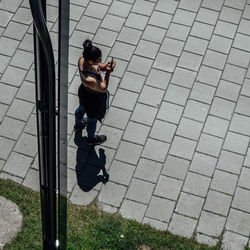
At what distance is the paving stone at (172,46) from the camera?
8.58 metres

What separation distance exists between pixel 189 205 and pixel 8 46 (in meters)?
3.65

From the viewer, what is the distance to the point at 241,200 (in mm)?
7125

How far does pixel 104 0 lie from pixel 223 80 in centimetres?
243

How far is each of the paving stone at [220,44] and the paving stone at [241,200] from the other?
2.43 m

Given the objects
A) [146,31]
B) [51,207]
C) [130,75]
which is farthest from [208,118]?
[51,207]

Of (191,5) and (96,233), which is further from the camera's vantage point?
(191,5)

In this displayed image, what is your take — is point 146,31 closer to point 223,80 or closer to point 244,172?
point 223,80

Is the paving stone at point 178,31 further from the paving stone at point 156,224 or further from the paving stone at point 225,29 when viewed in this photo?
the paving stone at point 156,224

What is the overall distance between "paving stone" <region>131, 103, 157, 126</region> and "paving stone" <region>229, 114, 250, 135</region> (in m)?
1.09

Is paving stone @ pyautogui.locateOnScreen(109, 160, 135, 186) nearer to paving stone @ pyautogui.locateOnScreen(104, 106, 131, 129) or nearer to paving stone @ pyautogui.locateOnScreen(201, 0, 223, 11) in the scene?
paving stone @ pyautogui.locateOnScreen(104, 106, 131, 129)

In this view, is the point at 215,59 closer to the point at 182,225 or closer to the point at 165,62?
the point at 165,62

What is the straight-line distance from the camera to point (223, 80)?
8.30 m

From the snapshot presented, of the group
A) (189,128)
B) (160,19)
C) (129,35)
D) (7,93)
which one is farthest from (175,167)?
(160,19)

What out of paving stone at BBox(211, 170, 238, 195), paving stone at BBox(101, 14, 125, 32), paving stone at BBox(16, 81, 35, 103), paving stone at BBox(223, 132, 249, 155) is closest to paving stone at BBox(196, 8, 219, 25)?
paving stone at BBox(101, 14, 125, 32)
